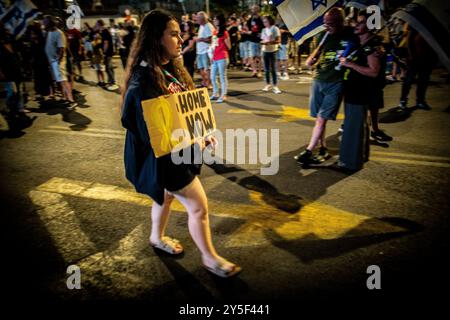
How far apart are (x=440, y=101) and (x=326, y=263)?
7.27 meters

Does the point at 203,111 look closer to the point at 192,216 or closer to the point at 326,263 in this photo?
the point at 192,216

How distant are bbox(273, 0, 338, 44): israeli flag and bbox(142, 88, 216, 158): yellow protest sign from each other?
2413mm

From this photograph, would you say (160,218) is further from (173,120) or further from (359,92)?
(359,92)

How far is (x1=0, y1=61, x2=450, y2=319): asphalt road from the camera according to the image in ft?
8.55

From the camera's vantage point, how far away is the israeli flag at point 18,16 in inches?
323

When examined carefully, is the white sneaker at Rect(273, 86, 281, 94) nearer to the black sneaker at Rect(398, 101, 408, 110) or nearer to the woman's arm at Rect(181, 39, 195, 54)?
the woman's arm at Rect(181, 39, 195, 54)

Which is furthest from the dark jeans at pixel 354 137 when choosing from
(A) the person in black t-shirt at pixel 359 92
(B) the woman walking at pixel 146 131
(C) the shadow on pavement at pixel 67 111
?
(C) the shadow on pavement at pixel 67 111

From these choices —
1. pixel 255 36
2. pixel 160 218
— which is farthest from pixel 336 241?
pixel 255 36

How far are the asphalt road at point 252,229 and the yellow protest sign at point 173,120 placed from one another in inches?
45.7

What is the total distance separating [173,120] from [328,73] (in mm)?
2951

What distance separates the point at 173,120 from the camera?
93.6 inches

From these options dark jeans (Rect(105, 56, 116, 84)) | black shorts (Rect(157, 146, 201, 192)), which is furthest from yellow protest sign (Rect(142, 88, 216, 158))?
dark jeans (Rect(105, 56, 116, 84))

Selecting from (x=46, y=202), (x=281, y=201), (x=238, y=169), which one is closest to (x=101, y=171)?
(x=46, y=202)

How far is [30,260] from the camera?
302 centimetres
